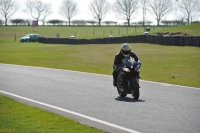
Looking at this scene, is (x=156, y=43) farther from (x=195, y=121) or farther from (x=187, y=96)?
(x=195, y=121)

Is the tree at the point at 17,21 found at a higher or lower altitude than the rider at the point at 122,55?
higher

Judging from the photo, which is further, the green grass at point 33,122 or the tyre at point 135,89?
the tyre at point 135,89

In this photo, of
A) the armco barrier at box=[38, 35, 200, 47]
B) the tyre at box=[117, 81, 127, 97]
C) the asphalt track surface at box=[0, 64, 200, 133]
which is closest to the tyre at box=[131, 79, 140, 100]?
the asphalt track surface at box=[0, 64, 200, 133]

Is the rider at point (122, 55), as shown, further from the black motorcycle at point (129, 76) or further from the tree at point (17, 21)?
the tree at point (17, 21)

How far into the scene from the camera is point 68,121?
31.5 ft

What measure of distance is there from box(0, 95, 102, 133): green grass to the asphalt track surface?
1.20ft

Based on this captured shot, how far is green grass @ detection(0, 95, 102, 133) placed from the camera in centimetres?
867

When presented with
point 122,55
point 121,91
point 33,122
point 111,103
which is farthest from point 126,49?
point 33,122

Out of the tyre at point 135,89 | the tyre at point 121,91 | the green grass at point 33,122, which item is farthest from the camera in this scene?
the tyre at point 121,91

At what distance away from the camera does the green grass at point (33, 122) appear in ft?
28.5

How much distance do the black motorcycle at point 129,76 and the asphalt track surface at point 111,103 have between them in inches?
11.1

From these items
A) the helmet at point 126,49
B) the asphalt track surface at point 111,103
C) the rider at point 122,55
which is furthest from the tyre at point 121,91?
the helmet at point 126,49

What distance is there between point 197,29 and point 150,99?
35760mm

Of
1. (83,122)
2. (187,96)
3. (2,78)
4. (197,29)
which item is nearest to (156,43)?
(197,29)
